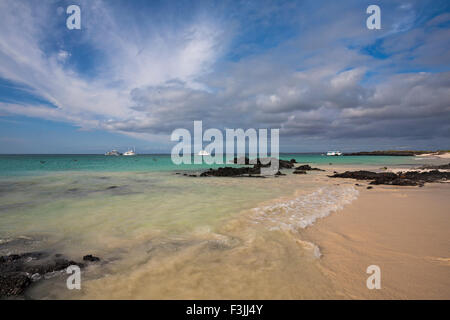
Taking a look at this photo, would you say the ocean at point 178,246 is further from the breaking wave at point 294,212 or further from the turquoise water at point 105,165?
the turquoise water at point 105,165

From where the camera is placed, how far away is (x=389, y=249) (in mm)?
4613

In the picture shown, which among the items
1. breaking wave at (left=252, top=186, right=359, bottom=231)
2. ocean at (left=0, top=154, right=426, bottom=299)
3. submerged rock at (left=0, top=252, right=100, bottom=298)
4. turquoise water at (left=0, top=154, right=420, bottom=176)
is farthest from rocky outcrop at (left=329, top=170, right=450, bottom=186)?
turquoise water at (left=0, top=154, right=420, bottom=176)

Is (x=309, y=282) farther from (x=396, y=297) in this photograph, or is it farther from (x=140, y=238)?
(x=140, y=238)

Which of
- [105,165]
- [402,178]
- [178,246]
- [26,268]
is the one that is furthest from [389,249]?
[105,165]

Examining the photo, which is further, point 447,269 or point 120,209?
point 120,209

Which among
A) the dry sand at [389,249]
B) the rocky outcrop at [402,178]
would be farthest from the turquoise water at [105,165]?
the dry sand at [389,249]

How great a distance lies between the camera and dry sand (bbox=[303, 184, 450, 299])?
10.7ft

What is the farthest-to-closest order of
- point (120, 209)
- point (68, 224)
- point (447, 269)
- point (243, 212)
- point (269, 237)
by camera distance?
1. point (120, 209)
2. point (243, 212)
3. point (68, 224)
4. point (269, 237)
5. point (447, 269)

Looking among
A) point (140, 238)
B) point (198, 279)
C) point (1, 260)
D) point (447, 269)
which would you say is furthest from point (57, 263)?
point (447, 269)

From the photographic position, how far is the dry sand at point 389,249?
10.7ft

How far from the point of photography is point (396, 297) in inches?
121

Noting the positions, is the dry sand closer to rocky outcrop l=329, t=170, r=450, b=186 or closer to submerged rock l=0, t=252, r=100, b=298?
submerged rock l=0, t=252, r=100, b=298

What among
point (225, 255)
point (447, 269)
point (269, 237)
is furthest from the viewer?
point (269, 237)
